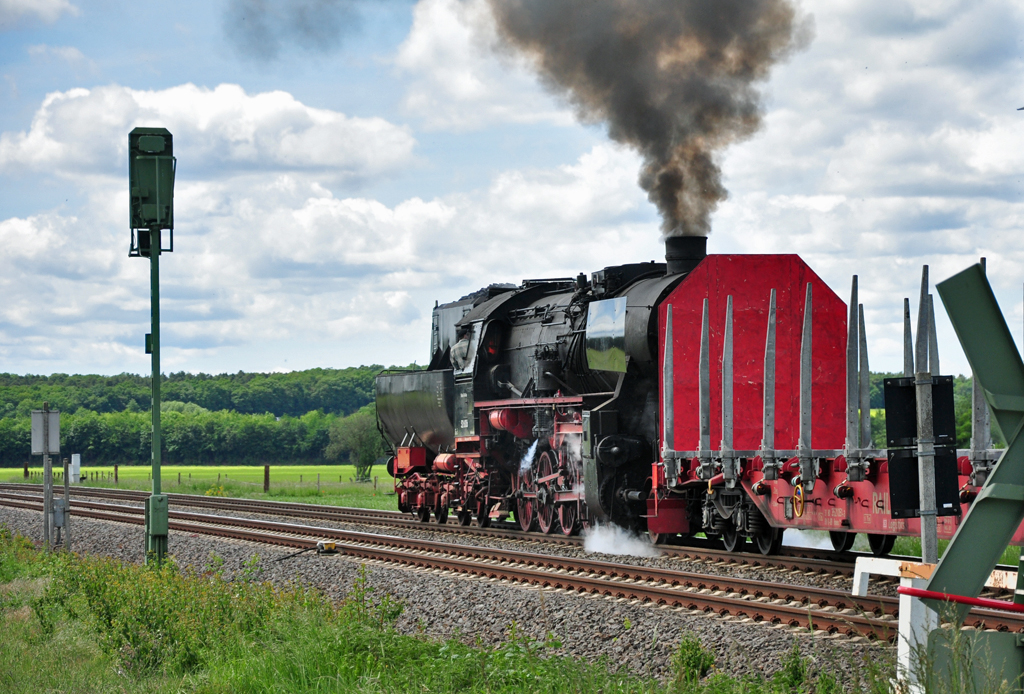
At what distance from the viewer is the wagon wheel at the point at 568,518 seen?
1819 centimetres

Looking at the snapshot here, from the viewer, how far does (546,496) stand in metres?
18.7

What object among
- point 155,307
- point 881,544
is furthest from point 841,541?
point 155,307

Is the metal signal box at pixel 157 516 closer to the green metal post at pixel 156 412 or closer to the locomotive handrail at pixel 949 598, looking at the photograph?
the green metal post at pixel 156 412

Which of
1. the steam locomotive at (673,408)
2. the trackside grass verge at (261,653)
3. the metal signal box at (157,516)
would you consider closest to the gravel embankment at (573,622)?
the trackside grass verge at (261,653)

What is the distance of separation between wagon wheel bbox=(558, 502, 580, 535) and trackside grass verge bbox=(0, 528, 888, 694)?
6.14 meters

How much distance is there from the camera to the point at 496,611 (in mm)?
10656

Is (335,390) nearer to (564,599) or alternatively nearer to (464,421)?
(464,421)

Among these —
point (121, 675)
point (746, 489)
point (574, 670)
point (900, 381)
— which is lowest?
point (121, 675)

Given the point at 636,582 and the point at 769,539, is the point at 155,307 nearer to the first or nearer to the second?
the point at 636,582

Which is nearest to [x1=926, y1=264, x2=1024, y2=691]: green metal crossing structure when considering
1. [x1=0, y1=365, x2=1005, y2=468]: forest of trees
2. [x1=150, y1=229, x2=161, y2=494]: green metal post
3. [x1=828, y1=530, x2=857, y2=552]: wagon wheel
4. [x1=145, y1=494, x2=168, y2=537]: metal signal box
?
[x1=828, y1=530, x2=857, y2=552]: wagon wheel

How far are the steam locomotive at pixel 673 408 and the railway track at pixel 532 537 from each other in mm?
386

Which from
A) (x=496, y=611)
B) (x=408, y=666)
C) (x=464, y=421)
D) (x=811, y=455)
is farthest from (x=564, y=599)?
(x=464, y=421)

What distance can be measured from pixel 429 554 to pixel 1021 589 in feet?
39.5

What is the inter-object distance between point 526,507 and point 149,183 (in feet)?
28.7
